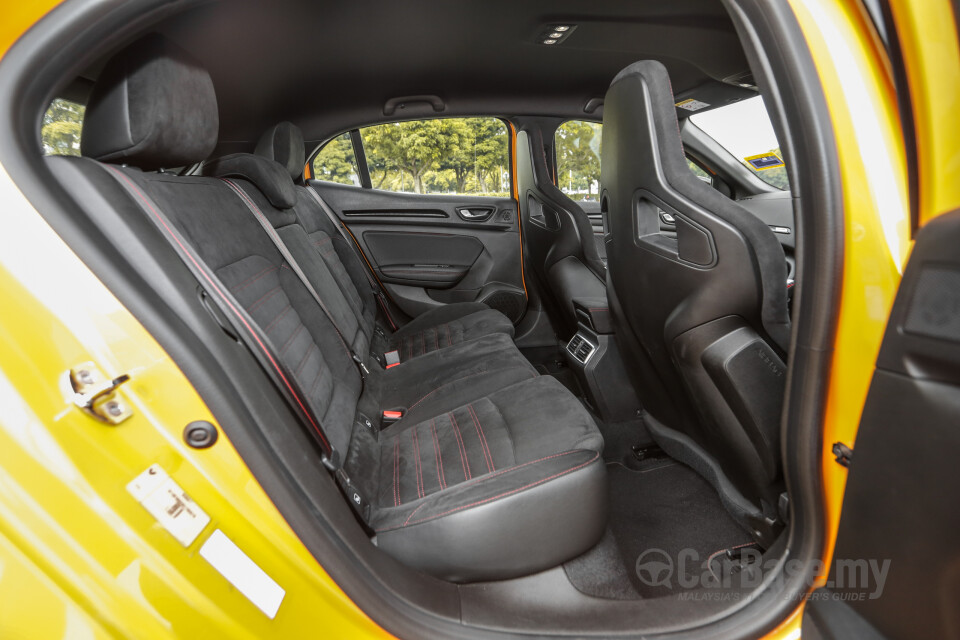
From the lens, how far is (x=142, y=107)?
0.80 metres

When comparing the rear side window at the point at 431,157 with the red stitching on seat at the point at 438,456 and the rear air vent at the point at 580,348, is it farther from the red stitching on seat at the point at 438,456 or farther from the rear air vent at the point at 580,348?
the red stitching on seat at the point at 438,456

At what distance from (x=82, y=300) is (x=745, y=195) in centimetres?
263

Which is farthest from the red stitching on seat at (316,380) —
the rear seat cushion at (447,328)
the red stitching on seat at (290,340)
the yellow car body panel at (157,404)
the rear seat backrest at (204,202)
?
the rear seat cushion at (447,328)

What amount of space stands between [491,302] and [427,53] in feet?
4.09

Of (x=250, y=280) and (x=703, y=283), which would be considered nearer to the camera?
(x=703, y=283)

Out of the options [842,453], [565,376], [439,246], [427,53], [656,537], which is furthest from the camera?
[439,246]

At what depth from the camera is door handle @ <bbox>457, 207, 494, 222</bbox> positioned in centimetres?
293

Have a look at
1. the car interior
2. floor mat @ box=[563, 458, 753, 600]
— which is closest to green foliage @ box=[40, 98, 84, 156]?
the car interior

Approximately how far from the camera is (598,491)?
40.1 inches

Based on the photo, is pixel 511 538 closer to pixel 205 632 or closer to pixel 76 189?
pixel 205 632

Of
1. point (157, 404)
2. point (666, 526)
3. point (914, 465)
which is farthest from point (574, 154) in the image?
point (157, 404)

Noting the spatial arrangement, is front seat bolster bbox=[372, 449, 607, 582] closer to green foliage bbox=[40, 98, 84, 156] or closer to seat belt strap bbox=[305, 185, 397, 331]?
green foliage bbox=[40, 98, 84, 156]

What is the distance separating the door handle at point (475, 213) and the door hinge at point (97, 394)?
2.41 m

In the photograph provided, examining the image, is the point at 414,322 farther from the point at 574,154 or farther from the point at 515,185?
the point at 574,154
